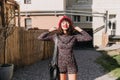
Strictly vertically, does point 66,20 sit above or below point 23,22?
above

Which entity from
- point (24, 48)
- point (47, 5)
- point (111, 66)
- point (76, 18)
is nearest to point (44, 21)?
point (47, 5)

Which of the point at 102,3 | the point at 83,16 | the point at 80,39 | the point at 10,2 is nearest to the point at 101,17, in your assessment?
the point at 102,3

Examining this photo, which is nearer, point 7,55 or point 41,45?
point 7,55

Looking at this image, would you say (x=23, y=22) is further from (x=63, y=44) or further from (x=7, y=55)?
(x=63, y=44)

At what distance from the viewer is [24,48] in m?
15.1

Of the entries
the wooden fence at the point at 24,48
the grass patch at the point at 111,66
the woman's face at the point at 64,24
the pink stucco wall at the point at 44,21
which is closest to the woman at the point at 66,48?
the woman's face at the point at 64,24

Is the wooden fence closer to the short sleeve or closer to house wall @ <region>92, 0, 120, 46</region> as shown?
the short sleeve

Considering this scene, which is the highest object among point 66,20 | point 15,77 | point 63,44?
point 66,20

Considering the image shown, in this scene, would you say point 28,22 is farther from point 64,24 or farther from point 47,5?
point 64,24

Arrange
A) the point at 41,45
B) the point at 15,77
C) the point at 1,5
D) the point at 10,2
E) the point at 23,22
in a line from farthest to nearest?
the point at 23,22 < the point at 41,45 < the point at 10,2 < the point at 1,5 < the point at 15,77

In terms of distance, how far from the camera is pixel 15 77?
12078 mm

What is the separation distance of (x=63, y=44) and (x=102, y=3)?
28.1 metres

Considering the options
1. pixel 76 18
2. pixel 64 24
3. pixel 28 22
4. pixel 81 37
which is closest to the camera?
pixel 64 24

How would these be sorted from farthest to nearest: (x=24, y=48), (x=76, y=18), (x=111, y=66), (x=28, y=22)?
(x=76, y=18), (x=28, y=22), (x=111, y=66), (x=24, y=48)
